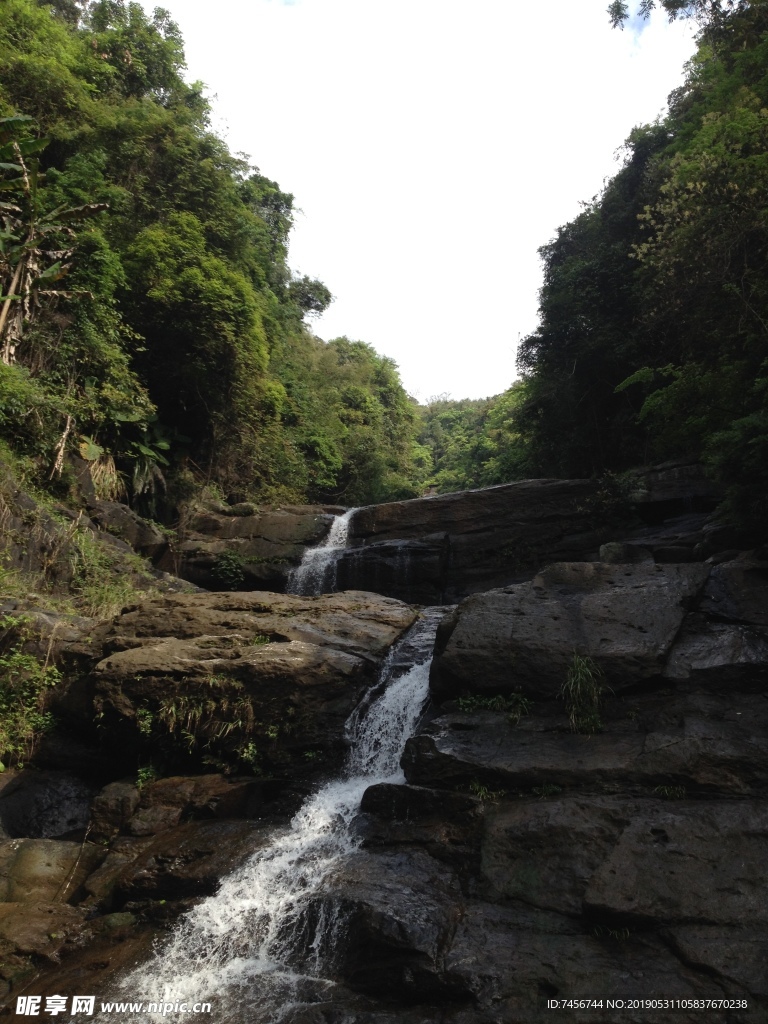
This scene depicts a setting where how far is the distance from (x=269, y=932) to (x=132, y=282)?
583 inches

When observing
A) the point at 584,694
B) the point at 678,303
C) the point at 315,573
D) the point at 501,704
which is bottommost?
the point at 501,704

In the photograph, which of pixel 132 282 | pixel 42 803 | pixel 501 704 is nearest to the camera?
pixel 501 704

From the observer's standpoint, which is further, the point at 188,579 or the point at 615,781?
the point at 188,579

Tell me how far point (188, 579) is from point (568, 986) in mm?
12233

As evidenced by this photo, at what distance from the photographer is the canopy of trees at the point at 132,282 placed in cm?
1231

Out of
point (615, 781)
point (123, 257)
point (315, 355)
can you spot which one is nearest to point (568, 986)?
point (615, 781)

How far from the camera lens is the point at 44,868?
657 cm

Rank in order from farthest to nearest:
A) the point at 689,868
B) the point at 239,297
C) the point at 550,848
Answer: the point at 239,297
the point at 550,848
the point at 689,868

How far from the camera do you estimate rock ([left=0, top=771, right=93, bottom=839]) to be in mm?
7305

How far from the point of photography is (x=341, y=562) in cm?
1423

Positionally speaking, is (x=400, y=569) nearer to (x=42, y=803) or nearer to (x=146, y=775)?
(x=146, y=775)

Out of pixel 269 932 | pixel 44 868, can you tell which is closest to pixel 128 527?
pixel 44 868

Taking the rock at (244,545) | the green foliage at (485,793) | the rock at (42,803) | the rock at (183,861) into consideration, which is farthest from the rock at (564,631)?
the rock at (244,545)

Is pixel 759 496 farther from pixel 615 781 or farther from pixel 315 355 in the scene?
pixel 315 355
